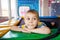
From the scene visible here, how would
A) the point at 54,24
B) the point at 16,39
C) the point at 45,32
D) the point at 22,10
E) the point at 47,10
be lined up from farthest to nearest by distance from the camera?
the point at 47,10
the point at 22,10
the point at 54,24
the point at 45,32
the point at 16,39

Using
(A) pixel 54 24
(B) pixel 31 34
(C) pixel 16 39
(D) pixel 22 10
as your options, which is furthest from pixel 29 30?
(D) pixel 22 10

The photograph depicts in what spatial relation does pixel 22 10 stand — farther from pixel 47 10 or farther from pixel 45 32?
pixel 45 32

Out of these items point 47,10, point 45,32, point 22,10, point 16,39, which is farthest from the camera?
point 47,10

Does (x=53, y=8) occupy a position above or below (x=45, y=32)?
above

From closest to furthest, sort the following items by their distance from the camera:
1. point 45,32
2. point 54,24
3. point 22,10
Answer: point 45,32 < point 54,24 < point 22,10

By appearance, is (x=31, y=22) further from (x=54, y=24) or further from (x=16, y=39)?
(x=54, y=24)

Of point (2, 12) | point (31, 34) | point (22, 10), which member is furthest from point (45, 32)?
point (2, 12)

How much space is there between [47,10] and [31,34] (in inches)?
24.2

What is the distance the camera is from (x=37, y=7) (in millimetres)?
1339

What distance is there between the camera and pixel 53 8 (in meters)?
1.31

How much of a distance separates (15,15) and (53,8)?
370 mm

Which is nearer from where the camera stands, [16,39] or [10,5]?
[16,39]

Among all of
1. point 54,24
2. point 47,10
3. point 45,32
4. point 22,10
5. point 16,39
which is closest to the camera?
point 16,39

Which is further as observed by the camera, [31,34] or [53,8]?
[53,8]
